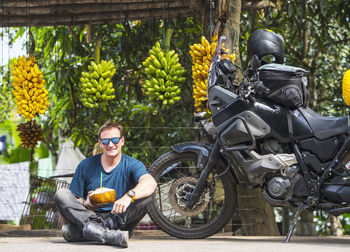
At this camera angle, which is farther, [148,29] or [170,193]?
[148,29]

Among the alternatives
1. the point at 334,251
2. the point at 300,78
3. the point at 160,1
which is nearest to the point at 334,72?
the point at 160,1

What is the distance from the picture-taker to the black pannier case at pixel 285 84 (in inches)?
160

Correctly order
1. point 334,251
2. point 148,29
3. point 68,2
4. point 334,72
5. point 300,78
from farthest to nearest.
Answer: point 334,72 < point 148,29 < point 68,2 < point 300,78 < point 334,251

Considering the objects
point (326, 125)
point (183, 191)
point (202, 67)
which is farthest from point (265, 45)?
point (183, 191)

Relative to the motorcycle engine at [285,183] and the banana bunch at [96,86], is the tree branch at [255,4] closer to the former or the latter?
the banana bunch at [96,86]

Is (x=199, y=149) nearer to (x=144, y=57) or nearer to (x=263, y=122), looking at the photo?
(x=263, y=122)

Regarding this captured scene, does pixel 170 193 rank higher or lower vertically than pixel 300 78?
lower

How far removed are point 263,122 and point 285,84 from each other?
34cm

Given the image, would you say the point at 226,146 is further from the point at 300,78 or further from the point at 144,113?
the point at 144,113

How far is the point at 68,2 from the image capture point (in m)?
5.51

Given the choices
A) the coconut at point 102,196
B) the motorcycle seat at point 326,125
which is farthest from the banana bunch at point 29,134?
the motorcycle seat at point 326,125

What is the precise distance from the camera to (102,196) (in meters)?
3.69

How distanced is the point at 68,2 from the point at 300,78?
8.70 ft

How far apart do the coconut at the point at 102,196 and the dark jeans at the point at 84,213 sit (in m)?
0.14
